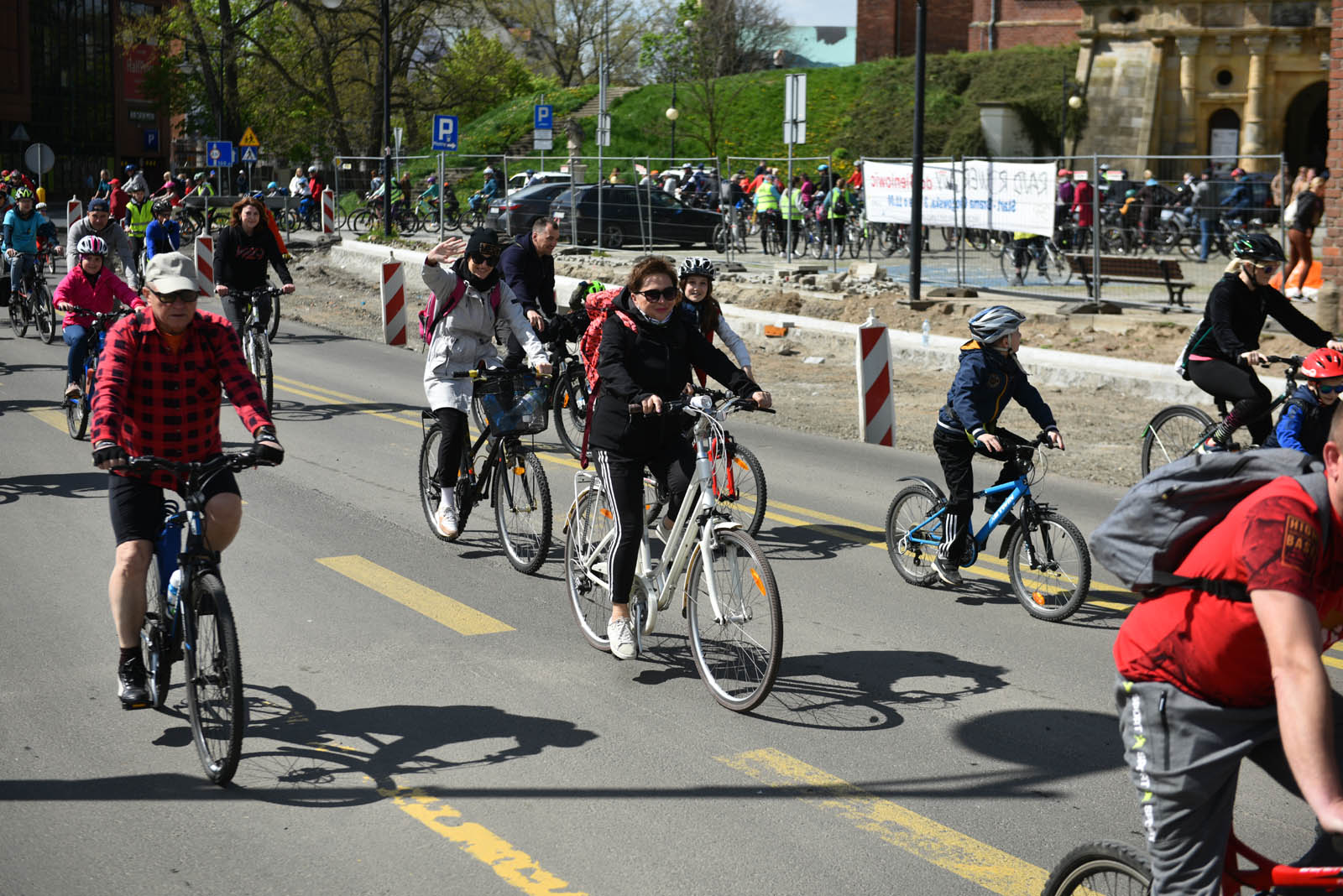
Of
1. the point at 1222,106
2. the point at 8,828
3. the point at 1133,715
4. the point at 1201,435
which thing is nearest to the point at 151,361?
the point at 8,828

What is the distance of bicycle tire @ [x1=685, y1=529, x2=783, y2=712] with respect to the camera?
5703 millimetres

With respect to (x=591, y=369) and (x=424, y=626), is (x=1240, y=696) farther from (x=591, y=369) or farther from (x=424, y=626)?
(x=591, y=369)

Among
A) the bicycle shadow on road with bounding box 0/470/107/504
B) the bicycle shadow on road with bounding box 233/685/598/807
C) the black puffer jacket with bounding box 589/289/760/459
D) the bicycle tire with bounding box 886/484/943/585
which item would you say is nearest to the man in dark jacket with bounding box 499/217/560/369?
the bicycle shadow on road with bounding box 0/470/107/504

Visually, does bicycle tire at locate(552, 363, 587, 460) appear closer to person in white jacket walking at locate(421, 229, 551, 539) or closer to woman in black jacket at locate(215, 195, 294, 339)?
woman in black jacket at locate(215, 195, 294, 339)

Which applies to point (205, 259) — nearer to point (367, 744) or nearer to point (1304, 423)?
point (1304, 423)

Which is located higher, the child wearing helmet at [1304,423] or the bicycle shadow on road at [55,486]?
the child wearing helmet at [1304,423]

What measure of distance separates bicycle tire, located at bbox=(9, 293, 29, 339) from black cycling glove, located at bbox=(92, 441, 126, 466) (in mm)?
17520

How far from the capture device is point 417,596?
7.85m

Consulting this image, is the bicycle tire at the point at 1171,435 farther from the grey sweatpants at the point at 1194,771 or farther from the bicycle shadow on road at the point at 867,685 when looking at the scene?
the grey sweatpants at the point at 1194,771

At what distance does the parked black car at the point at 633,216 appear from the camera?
3161cm

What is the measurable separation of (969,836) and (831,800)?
524mm

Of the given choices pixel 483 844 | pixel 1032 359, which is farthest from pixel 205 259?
pixel 483 844

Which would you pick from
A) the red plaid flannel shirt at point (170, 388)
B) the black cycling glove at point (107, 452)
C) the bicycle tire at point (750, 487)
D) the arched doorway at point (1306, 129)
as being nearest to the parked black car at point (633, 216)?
the bicycle tire at point (750, 487)

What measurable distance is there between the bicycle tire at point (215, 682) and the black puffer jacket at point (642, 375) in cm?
193
